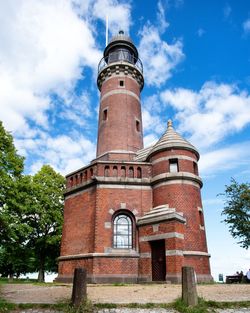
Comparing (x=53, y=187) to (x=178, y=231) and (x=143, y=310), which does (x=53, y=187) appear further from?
(x=143, y=310)

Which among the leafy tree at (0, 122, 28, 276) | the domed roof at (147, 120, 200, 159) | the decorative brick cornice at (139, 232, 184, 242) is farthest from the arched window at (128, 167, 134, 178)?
the leafy tree at (0, 122, 28, 276)

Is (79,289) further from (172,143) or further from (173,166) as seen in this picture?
(172,143)

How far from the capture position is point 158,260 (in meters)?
16.3

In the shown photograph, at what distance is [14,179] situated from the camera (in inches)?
888

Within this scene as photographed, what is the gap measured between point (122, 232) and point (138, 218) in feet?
4.33

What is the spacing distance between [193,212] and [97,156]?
9899mm

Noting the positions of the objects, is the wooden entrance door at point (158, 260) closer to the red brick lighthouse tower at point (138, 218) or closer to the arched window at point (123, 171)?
the red brick lighthouse tower at point (138, 218)

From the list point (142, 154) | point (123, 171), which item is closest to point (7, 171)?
point (123, 171)

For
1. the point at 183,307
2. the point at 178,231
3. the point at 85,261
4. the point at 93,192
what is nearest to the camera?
the point at 183,307

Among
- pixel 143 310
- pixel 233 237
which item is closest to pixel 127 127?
pixel 233 237

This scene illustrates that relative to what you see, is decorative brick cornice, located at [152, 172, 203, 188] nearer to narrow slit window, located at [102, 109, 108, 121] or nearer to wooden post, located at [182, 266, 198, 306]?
narrow slit window, located at [102, 109, 108, 121]

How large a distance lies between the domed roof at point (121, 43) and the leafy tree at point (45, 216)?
14.1 meters

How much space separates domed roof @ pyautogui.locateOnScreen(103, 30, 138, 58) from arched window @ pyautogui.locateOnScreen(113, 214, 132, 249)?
17714mm

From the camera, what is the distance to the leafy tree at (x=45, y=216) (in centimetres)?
2625
